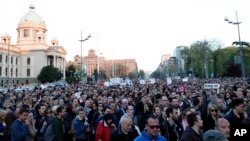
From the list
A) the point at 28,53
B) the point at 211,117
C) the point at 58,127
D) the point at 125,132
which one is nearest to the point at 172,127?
the point at 211,117

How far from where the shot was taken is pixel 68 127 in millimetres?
8516

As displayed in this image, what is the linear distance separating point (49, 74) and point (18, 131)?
8155cm

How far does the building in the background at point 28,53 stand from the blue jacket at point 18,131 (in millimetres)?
84864

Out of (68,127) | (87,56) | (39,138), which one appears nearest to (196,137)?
(68,127)

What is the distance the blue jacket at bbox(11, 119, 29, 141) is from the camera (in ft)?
22.7

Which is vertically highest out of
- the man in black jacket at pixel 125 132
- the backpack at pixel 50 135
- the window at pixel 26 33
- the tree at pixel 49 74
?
the window at pixel 26 33

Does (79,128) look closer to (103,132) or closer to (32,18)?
(103,132)

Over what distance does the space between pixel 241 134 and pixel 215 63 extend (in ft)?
268

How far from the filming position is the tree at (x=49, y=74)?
8562cm

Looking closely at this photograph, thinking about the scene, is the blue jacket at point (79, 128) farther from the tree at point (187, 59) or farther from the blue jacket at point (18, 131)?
the tree at point (187, 59)

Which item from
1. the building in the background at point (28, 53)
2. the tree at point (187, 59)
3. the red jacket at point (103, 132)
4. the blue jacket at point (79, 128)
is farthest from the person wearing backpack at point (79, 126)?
the building in the background at point (28, 53)

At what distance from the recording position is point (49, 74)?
8638cm

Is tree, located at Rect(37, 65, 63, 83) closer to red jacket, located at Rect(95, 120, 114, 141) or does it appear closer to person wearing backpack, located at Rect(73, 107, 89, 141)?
person wearing backpack, located at Rect(73, 107, 89, 141)

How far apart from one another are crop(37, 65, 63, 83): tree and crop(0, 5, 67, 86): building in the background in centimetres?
774
